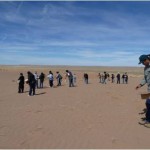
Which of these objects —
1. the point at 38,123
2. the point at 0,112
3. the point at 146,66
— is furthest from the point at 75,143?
the point at 0,112

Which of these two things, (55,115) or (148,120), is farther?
(55,115)

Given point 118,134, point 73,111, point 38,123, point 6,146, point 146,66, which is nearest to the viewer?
point 6,146

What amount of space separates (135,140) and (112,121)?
7.81 ft

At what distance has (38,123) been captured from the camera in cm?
1001

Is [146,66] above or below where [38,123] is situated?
above

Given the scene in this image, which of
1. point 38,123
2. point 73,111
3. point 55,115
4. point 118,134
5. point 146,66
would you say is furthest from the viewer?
point 73,111

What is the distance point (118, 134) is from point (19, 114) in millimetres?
5020

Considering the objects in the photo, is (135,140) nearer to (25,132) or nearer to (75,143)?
(75,143)

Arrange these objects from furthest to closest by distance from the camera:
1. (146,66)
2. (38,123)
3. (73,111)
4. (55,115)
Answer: (73,111) < (55,115) < (38,123) < (146,66)

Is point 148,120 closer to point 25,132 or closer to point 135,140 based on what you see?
point 135,140

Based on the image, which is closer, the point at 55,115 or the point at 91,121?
the point at 91,121

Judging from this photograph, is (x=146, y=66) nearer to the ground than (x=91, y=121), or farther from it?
farther from it

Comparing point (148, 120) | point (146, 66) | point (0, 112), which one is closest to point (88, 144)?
point (148, 120)

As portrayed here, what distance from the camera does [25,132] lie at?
28.5ft
